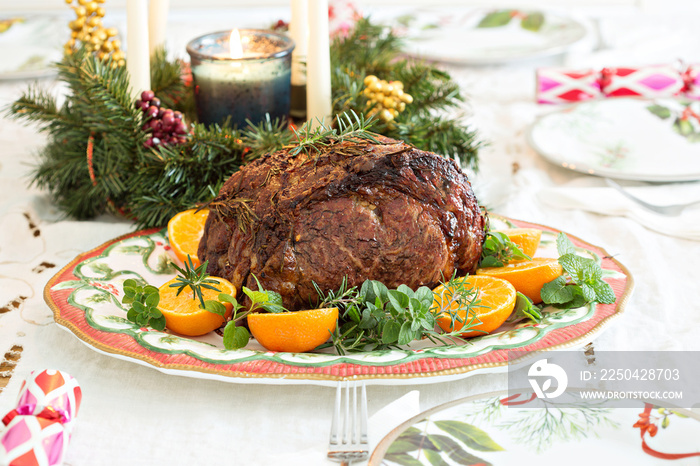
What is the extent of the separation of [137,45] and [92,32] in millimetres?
355

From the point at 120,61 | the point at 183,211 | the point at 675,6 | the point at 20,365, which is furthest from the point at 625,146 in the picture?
the point at 675,6

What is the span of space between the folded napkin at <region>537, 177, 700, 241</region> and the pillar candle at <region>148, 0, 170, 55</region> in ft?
3.49

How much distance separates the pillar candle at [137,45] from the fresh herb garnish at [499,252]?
33.5 inches

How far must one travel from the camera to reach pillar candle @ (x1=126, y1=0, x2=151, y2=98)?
1521 millimetres

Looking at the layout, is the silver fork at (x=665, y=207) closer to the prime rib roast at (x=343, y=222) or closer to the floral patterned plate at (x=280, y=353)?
the floral patterned plate at (x=280, y=353)

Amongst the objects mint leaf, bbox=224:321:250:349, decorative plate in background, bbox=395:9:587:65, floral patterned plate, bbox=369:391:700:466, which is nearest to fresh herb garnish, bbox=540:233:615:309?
floral patterned plate, bbox=369:391:700:466

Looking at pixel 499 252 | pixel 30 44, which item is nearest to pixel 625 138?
pixel 499 252

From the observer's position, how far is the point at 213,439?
3.22 feet

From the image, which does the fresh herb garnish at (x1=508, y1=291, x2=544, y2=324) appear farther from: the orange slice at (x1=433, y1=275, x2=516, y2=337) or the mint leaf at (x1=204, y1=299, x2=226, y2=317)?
the mint leaf at (x1=204, y1=299, x2=226, y2=317)

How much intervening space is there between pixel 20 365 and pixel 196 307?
31cm

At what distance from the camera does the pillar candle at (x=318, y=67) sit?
1.55m

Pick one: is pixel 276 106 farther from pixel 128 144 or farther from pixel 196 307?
pixel 196 307

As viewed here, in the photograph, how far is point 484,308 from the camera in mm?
1130

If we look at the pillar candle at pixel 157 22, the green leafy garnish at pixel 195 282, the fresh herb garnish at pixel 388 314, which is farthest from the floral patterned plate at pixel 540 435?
the pillar candle at pixel 157 22
